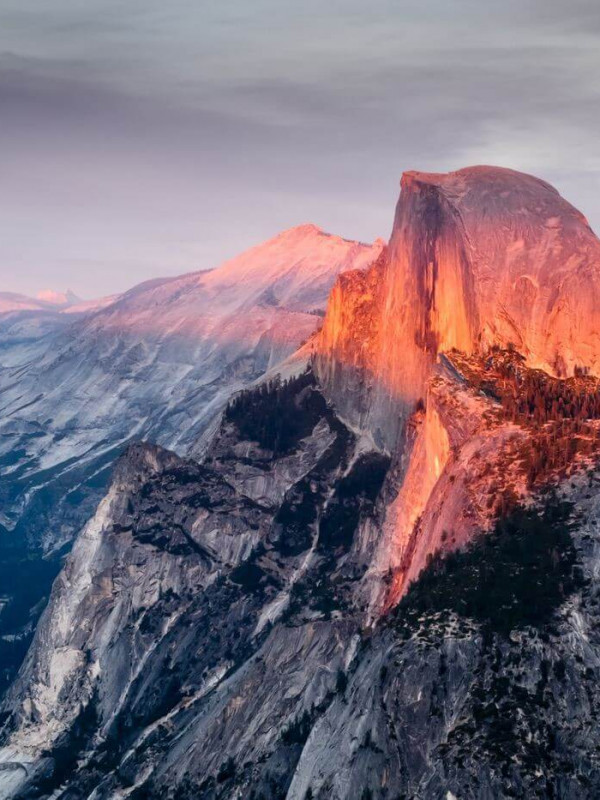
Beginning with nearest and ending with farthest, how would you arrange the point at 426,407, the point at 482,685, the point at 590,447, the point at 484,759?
the point at 484,759
the point at 482,685
the point at 590,447
the point at 426,407

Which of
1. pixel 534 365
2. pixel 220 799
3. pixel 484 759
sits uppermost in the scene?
pixel 534 365

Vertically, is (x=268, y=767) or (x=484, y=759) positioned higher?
(x=484, y=759)

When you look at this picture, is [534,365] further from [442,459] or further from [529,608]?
Answer: [529,608]

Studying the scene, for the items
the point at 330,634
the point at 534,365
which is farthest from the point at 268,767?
the point at 534,365

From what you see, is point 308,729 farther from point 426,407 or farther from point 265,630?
point 426,407

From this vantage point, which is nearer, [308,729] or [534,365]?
[308,729]

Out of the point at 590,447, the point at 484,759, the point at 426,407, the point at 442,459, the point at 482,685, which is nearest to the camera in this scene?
the point at 484,759

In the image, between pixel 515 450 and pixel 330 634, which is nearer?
pixel 515 450

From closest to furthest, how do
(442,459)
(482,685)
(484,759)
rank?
(484,759) → (482,685) → (442,459)

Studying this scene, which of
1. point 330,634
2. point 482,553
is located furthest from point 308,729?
point 482,553
